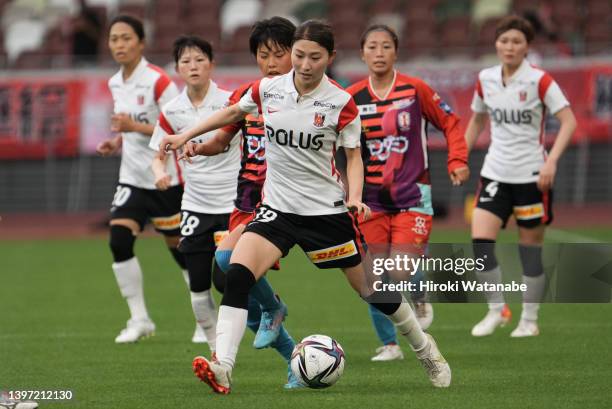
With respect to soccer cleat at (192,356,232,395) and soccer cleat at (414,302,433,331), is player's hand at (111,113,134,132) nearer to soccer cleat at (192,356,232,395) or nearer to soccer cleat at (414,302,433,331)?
soccer cleat at (414,302,433,331)

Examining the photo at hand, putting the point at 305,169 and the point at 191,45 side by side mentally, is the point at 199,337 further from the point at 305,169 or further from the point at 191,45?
the point at 305,169

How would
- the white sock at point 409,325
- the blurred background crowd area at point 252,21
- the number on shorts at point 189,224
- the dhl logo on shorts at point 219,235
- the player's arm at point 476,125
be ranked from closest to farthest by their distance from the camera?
1. the white sock at point 409,325
2. the dhl logo on shorts at point 219,235
3. the number on shorts at point 189,224
4. the player's arm at point 476,125
5. the blurred background crowd area at point 252,21

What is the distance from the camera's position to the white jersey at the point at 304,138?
682 centimetres

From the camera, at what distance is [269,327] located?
746 cm

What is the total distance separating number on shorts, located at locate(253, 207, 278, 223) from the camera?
22.6 ft

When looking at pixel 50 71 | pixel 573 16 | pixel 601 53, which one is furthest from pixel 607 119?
pixel 50 71

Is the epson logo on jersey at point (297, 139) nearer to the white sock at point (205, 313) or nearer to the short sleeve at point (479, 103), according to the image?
the white sock at point (205, 313)

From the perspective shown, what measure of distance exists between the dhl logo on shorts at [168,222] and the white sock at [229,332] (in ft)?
10.9

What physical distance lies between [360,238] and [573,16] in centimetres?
1642

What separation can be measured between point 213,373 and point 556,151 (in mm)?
4031

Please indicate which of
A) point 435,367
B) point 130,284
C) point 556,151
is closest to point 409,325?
point 435,367

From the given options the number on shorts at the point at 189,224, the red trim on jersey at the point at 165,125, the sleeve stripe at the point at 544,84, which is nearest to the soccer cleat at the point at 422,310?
the number on shorts at the point at 189,224

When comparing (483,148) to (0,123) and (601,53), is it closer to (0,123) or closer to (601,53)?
(601,53)

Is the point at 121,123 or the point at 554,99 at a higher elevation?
the point at 554,99
